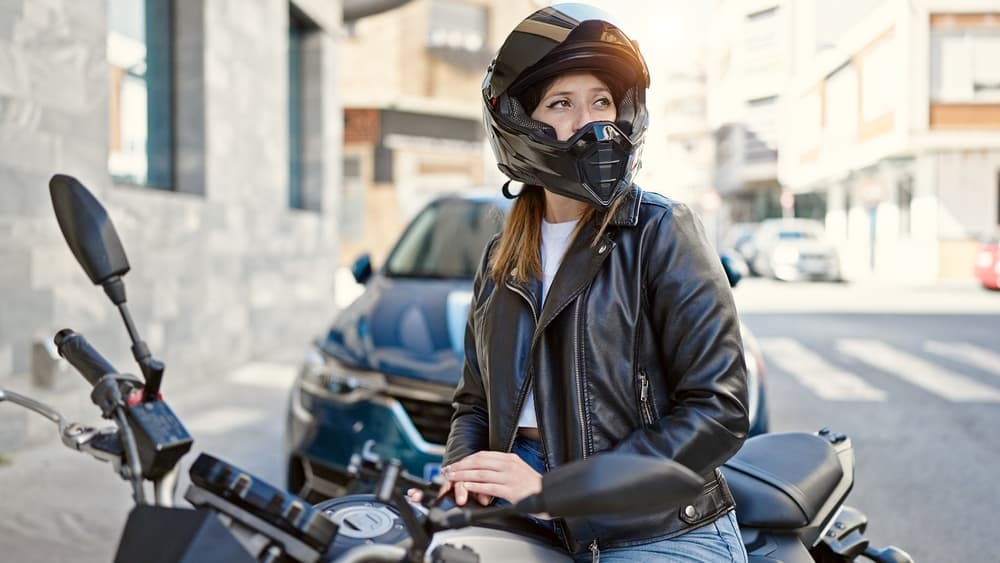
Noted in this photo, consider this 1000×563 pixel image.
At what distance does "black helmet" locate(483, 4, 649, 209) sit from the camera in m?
1.86

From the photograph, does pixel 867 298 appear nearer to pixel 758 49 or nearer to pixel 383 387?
pixel 758 49

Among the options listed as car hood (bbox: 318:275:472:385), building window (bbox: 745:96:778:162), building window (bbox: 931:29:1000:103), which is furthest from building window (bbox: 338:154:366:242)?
building window (bbox: 745:96:778:162)

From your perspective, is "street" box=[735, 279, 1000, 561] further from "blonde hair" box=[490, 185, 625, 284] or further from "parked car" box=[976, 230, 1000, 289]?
"parked car" box=[976, 230, 1000, 289]

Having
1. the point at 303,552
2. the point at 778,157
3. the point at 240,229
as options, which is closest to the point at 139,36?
the point at 240,229

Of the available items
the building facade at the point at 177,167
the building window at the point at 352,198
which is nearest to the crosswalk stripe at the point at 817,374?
the building facade at the point at 177,167

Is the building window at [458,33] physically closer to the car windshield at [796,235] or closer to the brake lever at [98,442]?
the car windshield at [796,235]

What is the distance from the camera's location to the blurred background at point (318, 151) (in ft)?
20.2

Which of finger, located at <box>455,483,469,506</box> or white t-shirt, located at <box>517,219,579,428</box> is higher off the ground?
white t-shirt, located at <box>517,219,579,428</box>

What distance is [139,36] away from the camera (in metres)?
8.53

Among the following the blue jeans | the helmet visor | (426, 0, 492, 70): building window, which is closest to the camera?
the blue jeans

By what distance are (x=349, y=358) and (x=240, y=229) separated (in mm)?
5803

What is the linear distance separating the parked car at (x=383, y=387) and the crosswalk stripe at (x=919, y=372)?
14.9 feet

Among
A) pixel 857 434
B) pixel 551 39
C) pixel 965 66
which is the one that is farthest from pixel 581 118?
pixel 965 66

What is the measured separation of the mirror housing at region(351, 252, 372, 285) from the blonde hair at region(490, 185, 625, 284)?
338cm
